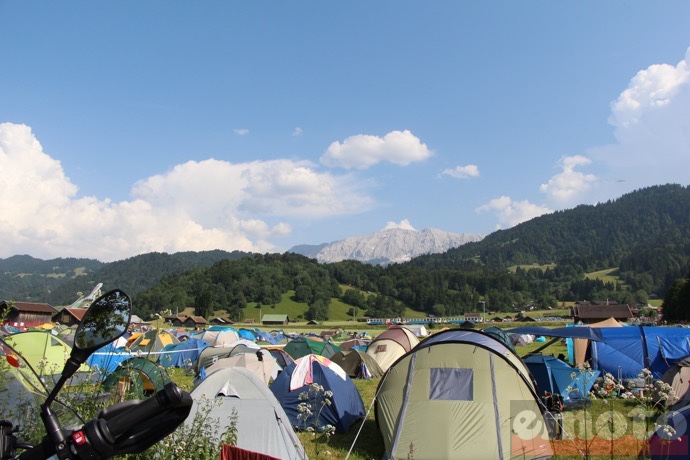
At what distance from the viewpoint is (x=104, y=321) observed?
7.25 feet


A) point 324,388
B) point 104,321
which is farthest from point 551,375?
point 104,321

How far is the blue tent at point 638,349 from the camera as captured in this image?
51.6ft

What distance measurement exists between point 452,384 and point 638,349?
1017 cm

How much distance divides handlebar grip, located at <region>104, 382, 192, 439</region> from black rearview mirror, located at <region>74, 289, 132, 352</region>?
339 millimetres

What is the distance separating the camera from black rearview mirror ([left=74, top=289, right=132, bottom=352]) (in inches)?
81.1

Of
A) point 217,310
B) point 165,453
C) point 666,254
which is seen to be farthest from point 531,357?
point 666,254

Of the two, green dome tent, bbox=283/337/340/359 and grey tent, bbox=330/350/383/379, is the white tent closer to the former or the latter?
grey tent, bbox=330/350/383/379

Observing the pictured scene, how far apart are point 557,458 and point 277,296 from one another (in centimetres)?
13110

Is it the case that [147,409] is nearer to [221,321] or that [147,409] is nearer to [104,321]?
[104,321]

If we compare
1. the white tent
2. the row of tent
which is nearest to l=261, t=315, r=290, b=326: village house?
the white tent

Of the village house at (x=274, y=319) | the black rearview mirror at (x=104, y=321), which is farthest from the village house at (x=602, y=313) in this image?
the black rearview mirror at (x=104, y=321)

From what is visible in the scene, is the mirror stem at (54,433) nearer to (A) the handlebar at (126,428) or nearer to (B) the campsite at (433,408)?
(A) the handlebar at (126,428)

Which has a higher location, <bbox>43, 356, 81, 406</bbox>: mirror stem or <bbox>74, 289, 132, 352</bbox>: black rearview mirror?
<bbox>74, 289, 132, 352</bbox>: black rearview mirror

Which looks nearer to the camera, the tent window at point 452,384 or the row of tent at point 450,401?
the row of tent at point 450,401
